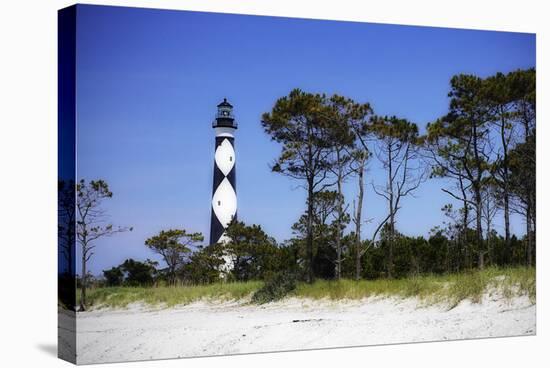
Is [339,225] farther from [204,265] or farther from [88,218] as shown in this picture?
[88,218]

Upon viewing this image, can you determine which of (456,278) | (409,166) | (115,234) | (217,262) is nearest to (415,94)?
(409,166)

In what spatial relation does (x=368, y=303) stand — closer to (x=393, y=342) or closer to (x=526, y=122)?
(x=393, y=342)

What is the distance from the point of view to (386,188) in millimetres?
15594

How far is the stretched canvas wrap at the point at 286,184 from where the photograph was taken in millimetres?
13523

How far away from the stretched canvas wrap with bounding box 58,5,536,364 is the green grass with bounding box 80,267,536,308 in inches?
1.2

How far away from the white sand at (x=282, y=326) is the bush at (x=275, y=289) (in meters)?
0.10

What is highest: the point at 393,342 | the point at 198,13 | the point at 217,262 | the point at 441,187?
the point at 198,13

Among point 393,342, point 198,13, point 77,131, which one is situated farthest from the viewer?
point 393,342

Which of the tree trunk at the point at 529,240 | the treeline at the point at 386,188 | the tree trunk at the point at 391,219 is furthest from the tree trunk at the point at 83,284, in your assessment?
the tree trunk at the point at 529,240

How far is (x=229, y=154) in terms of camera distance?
14.7m

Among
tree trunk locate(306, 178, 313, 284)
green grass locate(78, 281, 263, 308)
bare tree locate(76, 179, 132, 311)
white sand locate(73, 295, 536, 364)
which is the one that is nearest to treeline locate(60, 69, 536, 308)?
tree trunk locate(306, 178, 313, 284)

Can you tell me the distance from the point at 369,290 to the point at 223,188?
2.75 meters

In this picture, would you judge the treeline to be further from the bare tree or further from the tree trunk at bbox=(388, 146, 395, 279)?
the bare tree

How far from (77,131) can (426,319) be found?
230 inches
